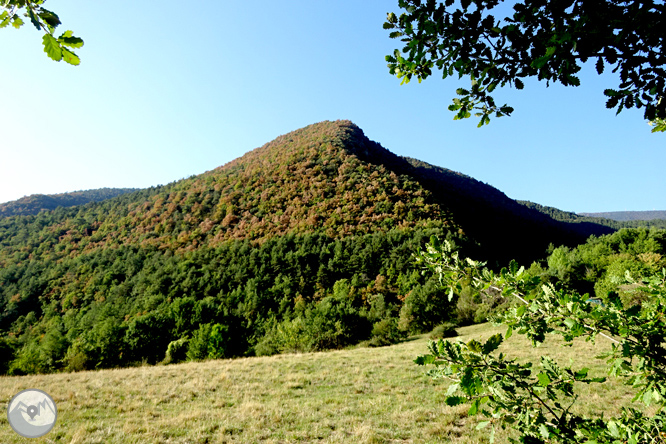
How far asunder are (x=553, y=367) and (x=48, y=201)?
195 metres

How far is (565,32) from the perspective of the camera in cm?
129

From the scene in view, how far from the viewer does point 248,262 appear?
162ft

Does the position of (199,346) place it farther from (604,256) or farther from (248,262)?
(604,256)

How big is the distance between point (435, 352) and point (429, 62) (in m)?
1.80

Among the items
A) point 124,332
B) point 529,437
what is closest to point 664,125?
point 529,437

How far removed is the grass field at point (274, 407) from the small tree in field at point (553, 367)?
532cm

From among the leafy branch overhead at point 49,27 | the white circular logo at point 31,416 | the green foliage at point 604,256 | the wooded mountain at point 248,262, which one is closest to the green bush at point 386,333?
the wooded mountain at point 248,262

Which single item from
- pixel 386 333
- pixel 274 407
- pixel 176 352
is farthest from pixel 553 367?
pixel 176 352

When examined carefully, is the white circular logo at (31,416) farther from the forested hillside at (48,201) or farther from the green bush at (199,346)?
the forested hillside at (48,201)

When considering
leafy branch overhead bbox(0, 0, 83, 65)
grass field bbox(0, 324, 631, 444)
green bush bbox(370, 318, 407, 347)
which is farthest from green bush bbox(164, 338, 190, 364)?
leafy branch overhead bbox(0, 0, 83, 65)

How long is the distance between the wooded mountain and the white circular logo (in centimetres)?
2036

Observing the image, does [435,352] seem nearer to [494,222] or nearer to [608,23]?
[608,23]

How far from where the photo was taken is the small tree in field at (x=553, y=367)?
1.25m

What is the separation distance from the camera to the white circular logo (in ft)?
22.2
